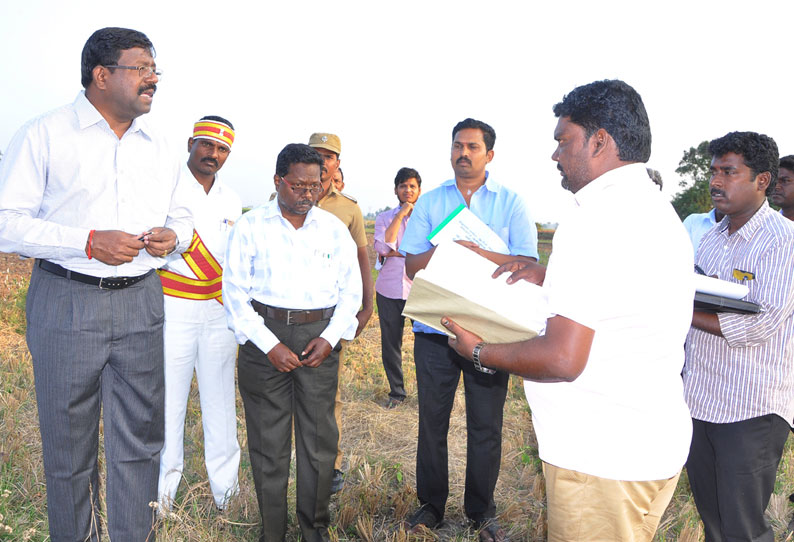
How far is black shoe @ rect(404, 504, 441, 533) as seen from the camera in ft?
11.2

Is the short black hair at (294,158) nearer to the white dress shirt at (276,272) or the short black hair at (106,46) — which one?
the white dress shirt at (276,272)

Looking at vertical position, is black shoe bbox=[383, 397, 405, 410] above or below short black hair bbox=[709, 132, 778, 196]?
below

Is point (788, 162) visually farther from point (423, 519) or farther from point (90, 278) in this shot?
point (90, 278)

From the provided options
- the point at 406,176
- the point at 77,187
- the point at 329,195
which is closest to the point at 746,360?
the point at 329,195

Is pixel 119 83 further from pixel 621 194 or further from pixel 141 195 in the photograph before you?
pixel 621 194

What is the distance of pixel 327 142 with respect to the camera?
4570 mm

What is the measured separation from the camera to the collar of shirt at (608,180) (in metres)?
1.68

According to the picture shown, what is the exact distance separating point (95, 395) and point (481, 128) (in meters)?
2.65

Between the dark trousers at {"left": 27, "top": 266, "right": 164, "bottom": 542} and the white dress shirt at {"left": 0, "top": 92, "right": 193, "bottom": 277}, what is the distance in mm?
198

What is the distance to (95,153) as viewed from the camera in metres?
2.61

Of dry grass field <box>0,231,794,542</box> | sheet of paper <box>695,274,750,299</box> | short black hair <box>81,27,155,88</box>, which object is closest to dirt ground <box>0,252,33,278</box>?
dry grass field <box>0,231,794,542</box>

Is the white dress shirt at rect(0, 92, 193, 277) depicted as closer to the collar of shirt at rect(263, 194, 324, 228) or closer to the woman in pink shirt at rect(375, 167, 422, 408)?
the collar of shirt at rect(263, 194, 324, 228)

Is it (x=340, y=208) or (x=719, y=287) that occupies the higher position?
(x=340, y=208)

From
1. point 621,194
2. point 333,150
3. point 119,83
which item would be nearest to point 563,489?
point 621,194
